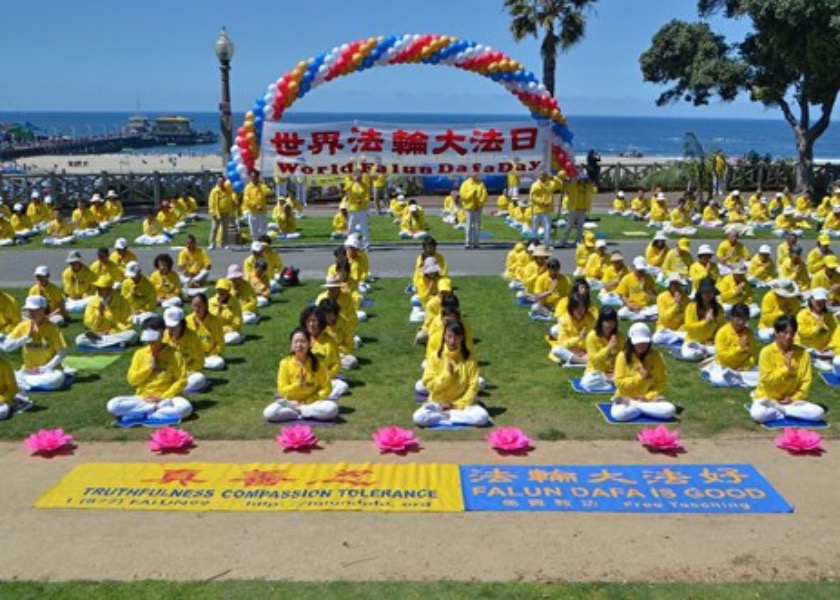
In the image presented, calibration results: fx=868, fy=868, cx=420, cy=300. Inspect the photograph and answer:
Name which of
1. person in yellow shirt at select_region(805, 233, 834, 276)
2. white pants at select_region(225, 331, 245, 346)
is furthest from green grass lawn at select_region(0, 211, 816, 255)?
white pants at select_region(225, 331, 245, 346)

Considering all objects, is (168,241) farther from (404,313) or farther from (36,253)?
(404,313)

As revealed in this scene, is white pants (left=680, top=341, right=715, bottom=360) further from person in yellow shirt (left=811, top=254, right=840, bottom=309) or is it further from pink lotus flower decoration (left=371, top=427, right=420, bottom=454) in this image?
pink lotus flower decoration (left=371, top=427, right=420, bottom=454)

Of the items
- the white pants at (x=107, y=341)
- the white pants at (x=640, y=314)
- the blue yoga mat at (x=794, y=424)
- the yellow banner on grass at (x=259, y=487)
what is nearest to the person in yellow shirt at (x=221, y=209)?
the white pants at (x=107, y=341)

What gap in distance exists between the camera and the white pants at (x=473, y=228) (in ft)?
76.1

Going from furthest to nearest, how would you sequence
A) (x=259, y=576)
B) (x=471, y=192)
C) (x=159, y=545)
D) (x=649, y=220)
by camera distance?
(x=649, y=220), (x=471, y=192), (x=159, y=545), (x=259, y=576)

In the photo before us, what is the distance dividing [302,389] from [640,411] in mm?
3863

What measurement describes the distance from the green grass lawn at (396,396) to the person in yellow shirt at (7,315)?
24.3 inches

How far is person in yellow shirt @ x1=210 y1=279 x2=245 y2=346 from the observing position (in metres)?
13.8

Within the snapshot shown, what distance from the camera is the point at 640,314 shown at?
14945mm

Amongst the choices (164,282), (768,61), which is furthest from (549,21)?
(164,282)

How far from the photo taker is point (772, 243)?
958 inches

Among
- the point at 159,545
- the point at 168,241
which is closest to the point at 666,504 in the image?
the point at 159,545

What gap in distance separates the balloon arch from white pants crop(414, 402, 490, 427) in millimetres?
14349

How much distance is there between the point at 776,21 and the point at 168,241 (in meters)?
23.2
